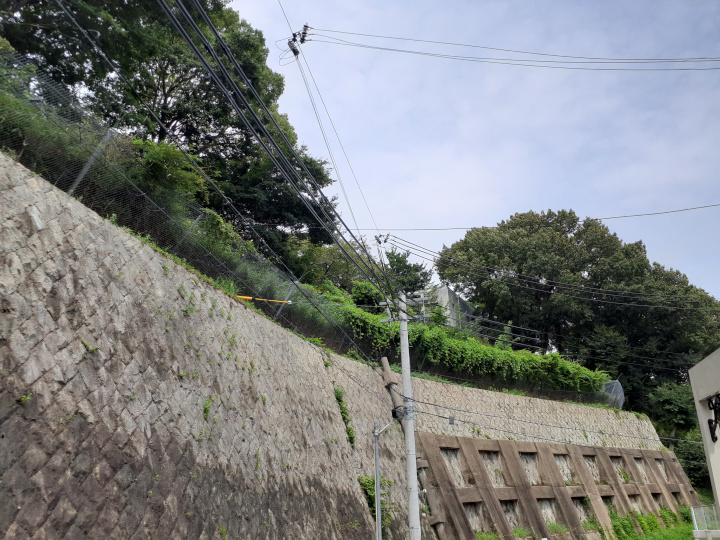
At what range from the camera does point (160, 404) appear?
8.54m

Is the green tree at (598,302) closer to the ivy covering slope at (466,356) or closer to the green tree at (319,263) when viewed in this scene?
the green tree at (319,263)

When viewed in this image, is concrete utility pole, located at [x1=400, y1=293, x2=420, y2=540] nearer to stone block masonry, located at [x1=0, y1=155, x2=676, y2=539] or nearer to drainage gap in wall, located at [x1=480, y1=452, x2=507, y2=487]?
stone block masonry, located at [x1=0, y1=155, x2=676, y2=539]

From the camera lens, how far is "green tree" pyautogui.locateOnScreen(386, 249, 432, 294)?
35.4 m

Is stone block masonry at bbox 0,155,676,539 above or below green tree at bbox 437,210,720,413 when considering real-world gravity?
below

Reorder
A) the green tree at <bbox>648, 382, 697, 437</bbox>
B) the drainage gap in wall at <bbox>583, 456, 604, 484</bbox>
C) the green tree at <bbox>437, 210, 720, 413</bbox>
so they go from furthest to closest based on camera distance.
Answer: the green tree at <bbox>437, 210, 720, 413</bbox>, the green tree at <bbox>648, 382, 697, 437</bbox>, the drainage gap in wall at <bbox>583, 456, 604, 484</bbox>

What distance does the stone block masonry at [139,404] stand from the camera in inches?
255

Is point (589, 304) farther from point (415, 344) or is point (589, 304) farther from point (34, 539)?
point (34, 539)

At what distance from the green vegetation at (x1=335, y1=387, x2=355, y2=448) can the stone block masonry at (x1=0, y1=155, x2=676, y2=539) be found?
2.37ft

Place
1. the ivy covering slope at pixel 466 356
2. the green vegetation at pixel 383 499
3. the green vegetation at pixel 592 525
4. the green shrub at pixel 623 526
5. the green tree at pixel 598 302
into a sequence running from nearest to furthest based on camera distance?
1. the green vegetation at pixel 383 499
2. the ivy covering slope at pixel 466 356
3. the green vegetation at pixel 592 525
4. the green shrub at pixel 623 526
5. the green tree at pixel 598 302

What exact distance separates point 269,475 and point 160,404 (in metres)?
2.94

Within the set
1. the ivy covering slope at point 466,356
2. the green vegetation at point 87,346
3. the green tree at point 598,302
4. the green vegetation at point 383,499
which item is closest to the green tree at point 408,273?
the green tree at point 598,302

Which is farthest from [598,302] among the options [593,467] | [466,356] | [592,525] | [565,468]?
[592,525]

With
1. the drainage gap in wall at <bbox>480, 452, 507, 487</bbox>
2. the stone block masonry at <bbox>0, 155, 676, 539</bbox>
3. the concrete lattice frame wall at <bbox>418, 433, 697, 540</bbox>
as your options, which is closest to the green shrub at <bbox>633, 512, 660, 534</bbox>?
the concrete lattice frame wall at <bbox>418, 433, 697, 540</bbox>

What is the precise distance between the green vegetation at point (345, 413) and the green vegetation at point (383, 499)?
950 millimetres
